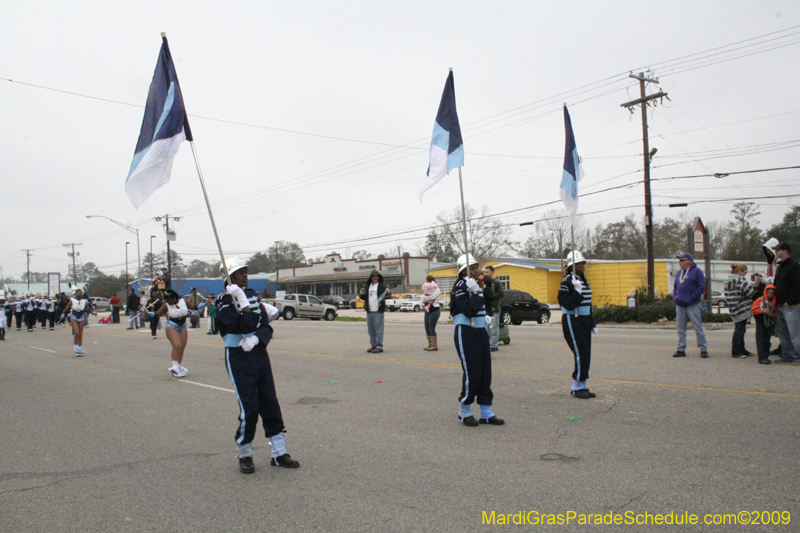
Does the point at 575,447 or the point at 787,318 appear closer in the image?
the point at 575,447

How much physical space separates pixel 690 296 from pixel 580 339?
4.32 metres

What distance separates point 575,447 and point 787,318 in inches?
243

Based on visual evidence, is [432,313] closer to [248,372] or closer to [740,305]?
[740,305]

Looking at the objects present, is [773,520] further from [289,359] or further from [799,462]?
[289,359]

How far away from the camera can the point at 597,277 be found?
143 ft

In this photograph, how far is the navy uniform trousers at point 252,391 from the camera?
4852 millimetres

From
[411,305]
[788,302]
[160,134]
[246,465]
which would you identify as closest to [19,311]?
[411,305]

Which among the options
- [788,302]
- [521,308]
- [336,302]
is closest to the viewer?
[788,302]

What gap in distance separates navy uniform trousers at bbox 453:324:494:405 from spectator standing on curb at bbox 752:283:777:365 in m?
5.92

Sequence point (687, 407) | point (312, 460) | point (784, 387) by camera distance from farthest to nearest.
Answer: point (784, 387)
point (687, 407)
point (312, 460)

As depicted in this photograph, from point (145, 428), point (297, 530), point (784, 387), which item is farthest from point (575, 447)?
point (145, 428)

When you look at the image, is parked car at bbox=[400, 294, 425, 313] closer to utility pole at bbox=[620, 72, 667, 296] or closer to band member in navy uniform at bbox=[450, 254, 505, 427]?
utility pole at bbox=[620, 72, 667, 296]

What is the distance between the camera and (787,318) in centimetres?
923

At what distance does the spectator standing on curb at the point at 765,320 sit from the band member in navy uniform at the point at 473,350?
5.77m
